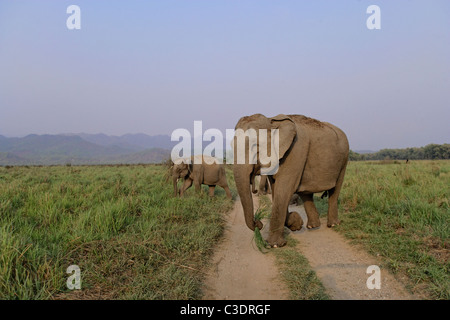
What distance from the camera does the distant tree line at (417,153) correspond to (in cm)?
4410

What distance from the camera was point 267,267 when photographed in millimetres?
3928

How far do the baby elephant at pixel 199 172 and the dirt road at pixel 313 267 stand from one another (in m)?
4.84

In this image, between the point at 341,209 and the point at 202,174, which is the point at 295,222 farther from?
the point at 202,174

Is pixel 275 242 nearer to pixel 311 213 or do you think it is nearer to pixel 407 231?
pixel 311 213

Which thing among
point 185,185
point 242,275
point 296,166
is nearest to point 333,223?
point 296,166

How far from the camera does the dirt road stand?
3137mm

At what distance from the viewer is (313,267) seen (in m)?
3.91

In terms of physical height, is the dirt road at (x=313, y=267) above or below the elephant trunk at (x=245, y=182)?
below

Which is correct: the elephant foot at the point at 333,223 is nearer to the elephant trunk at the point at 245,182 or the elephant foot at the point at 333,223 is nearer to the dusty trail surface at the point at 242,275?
the dusty trail surface at the point at 242,275

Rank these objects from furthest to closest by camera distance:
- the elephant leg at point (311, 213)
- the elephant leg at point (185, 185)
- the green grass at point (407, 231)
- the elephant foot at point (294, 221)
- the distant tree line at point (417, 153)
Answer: the distant tree line at point (417, 153) < the elephant leg at point (185, 185) < the elephant leg at point (311, 213) < the elephant foot at point (294, 221) < the green grass at point (407, 231)

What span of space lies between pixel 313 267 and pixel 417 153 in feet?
200

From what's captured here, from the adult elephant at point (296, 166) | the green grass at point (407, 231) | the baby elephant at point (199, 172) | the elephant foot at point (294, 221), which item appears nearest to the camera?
the green grass at point (407, 231)

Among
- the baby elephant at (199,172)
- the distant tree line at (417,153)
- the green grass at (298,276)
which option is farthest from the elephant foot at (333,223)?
the distant tree line at (417,153)
